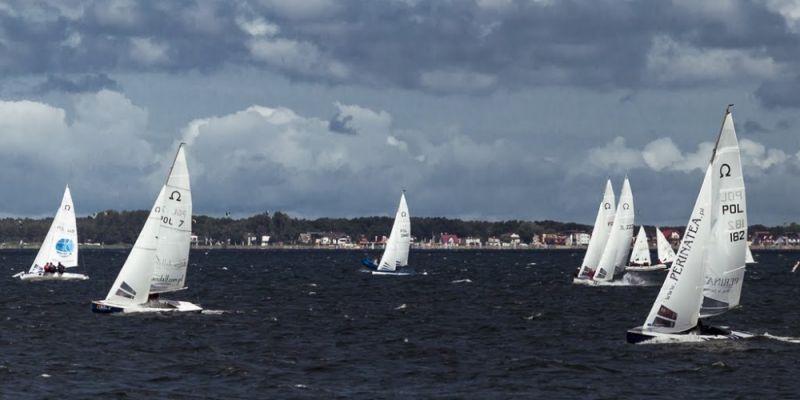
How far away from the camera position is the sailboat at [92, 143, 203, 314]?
202 feet

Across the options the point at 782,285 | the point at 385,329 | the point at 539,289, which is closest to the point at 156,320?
the point at 385,329

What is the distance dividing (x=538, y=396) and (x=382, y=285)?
66.3 m

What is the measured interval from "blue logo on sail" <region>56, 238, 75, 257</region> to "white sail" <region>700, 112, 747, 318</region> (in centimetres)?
6335

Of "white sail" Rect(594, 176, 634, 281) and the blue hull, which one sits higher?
"white sail" Rect(594, 176, 634, 281)

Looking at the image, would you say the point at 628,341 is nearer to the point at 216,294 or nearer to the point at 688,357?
the point at 688,357

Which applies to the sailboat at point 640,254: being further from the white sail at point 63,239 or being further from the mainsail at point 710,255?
the mainsail at point 710,255

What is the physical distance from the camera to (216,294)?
3558 inches

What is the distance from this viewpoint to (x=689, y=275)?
48.0m

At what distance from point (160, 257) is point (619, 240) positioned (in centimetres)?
4342

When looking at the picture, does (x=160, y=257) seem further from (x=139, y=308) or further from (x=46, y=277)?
(x=46, y=277)

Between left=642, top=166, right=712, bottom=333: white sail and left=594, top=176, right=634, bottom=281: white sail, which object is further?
left=594, top=176, right=634, bottom=281: white sail

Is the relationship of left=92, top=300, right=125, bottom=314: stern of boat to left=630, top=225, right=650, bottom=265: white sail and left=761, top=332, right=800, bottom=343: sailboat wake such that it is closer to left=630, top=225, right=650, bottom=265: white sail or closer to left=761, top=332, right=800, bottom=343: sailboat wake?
left=761, top=332, right=800, bottom=343: sailboat wake

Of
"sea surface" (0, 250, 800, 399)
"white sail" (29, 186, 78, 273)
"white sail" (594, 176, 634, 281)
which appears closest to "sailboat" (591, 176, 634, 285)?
"white sail" (594, 176, 634, 281)

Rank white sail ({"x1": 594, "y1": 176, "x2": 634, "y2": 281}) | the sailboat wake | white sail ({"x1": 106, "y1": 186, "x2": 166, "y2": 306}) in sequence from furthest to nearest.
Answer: white sail ({"x1": 594, "y1": 176, "x2": 634, "y2": 281})
white sail ({"x1": 106, "y1": 186, "x2": 166, "y2": 306})
the sailboat wake
